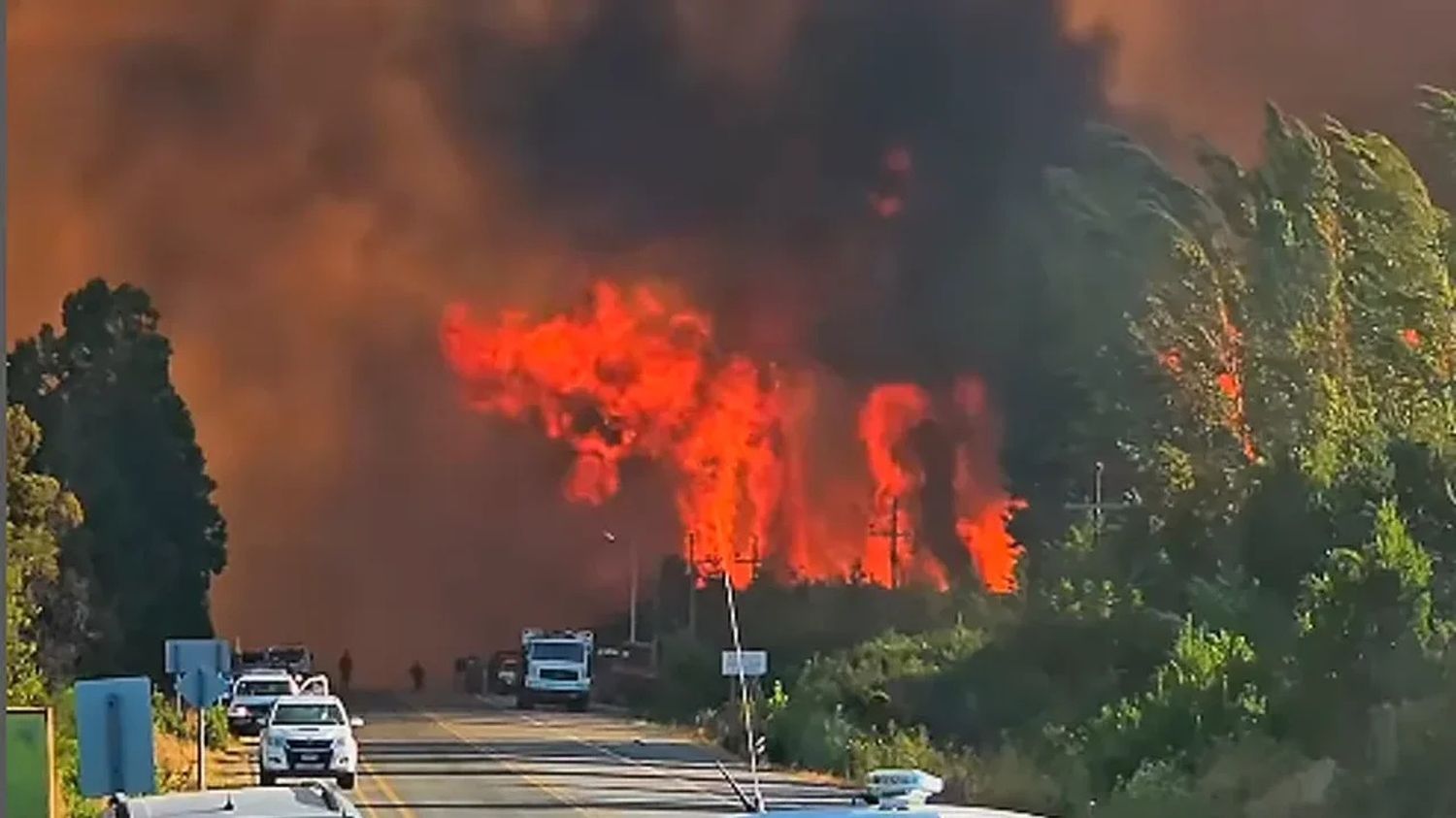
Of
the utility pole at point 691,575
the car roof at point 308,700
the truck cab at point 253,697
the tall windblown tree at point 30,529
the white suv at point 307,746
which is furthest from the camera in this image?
the utility pole at point 691,575

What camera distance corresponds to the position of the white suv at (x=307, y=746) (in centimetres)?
2747

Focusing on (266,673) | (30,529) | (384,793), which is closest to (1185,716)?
(384,793)

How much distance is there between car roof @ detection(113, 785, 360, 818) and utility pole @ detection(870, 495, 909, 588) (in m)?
33.5

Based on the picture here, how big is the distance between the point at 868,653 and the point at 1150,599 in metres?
4.16

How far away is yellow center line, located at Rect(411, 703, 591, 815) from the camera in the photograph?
974 inches

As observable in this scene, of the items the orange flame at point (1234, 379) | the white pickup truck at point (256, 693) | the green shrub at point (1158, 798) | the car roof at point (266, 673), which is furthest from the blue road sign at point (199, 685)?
the orange flame at point (1234, 379)

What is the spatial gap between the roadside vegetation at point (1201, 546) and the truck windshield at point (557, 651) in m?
3.36

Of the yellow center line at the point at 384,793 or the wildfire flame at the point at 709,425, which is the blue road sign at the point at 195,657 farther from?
the wildfire flame at the point at 709,425

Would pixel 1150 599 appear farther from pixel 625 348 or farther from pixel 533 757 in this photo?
pixel 625 348

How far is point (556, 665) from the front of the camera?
43.7 meters

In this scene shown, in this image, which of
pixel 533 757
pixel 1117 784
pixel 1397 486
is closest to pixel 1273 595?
pixel 1397 486

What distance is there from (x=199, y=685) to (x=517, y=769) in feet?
30.3

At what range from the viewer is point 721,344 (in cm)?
4453

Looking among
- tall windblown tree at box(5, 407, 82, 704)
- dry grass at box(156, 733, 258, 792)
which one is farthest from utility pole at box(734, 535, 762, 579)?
tall windblown tree at box(5, 407, 82, 704)
